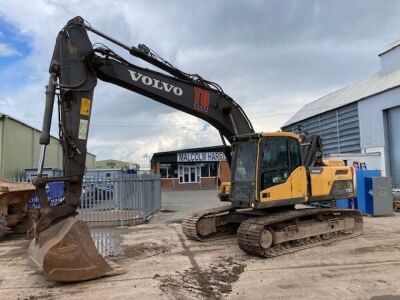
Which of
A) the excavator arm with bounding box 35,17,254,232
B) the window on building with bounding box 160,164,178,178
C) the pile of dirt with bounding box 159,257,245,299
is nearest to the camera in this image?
the pile of dirt with bounding box 159,257,245,299

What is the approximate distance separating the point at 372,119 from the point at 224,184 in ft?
51.2

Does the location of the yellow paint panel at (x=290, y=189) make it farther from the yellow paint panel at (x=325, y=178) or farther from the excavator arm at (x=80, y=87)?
the excavator arm at (x=80, y=87)

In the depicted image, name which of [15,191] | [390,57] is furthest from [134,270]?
[390,57]

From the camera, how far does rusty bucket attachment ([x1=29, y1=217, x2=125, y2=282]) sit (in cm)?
680

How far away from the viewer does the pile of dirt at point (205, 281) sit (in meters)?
6.57

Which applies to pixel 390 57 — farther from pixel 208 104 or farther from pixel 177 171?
pixel 177 171

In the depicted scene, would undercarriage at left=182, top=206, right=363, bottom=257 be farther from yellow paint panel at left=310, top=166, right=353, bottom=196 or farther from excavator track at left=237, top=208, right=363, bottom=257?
yellow paint panel at left=310, top=166, right=353, bottom=196

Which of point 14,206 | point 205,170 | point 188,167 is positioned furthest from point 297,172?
point 188,167

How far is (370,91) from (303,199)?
16542 mm

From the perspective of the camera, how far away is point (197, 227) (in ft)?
35.2

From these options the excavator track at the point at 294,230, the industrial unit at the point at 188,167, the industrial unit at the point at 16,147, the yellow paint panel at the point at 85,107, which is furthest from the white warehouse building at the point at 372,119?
the industrial unit at the point at 16,147

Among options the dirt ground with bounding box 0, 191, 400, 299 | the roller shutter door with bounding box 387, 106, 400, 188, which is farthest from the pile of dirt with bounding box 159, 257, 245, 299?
the roller shutter door with bounding box 387, 106, 400, 188

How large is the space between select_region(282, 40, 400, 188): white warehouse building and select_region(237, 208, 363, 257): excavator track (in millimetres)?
10304

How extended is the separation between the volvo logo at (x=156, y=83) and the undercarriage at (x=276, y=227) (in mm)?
3206
